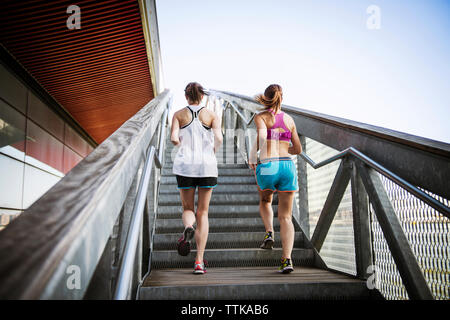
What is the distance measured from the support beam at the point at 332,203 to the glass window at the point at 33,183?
5183 mm

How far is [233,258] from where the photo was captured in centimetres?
271

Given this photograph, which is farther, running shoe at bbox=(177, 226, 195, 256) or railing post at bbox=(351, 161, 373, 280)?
running shoe at bbox=(177, 226, 195, 256)

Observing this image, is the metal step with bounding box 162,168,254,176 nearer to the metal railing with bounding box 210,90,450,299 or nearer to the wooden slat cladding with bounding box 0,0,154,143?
the metal railing with bounding box 210,90,450,299

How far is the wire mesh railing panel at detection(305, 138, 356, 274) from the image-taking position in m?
2.40

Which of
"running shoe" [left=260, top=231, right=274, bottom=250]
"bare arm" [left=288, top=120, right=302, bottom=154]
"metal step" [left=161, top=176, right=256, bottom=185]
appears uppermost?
"bare arm" [left=288, top=120, right=302, bottom=154]

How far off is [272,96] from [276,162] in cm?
56

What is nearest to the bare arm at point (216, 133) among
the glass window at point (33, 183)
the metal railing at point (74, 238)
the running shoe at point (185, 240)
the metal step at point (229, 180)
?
the running shoe at point (185, 240)

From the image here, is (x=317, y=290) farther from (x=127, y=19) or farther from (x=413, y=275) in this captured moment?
(x=127, y=19)

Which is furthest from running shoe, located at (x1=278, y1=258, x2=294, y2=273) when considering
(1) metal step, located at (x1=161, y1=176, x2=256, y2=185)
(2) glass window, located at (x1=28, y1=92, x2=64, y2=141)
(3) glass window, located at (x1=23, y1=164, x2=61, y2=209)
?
(2) glass window, located at (x1=28, y1=92, x2=64, y2=141)

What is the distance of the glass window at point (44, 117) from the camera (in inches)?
241

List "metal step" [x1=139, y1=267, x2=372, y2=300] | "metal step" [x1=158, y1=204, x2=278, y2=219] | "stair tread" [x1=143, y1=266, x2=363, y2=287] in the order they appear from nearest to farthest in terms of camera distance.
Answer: "metal step" [x1=139, y1=267, x2=372, y2=300]
"stair tread" [x1=143, y1=266, x2=363, y2=287]
"metal step" [x1=158, y1=204, x2=278, y2=219]

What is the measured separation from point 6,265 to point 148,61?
600 cm

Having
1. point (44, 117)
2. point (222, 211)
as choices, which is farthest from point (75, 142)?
point (222, 211)
